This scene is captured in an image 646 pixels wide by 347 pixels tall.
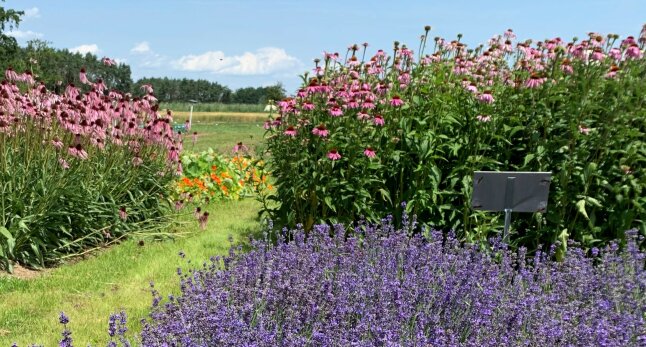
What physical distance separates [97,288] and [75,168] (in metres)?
1.51

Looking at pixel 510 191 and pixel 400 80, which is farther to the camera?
pixel 400 80

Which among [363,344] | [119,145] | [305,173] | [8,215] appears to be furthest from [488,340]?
[119,145]

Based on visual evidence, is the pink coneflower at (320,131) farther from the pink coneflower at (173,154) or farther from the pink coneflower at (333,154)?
the pink coneflower at (173,154)

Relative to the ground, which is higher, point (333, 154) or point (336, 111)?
point (336, 111)

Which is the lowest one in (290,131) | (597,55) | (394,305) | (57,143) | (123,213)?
(123,213)

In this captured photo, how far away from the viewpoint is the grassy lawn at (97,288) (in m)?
3.92

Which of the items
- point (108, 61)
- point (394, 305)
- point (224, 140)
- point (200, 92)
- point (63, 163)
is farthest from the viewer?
point (200, 92)

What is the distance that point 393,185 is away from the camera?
17.8ft

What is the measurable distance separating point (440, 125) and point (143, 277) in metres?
2.91

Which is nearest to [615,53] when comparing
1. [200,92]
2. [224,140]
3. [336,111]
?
[336,111]

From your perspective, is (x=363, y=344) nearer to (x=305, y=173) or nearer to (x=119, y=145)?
(x=305, y=173)

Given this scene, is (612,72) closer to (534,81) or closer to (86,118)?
(534,81)

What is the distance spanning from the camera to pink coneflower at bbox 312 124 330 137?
16.4 feet

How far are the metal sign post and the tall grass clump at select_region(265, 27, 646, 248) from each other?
0.59 metres
